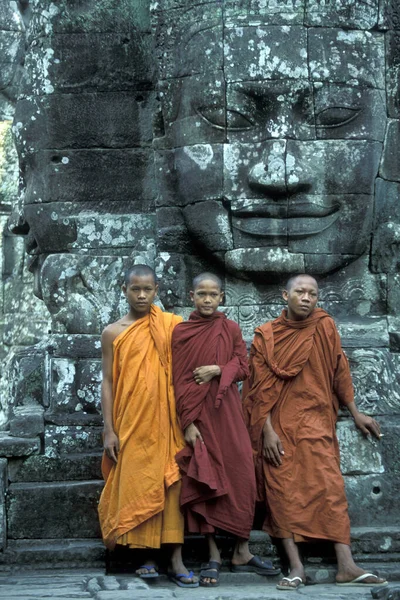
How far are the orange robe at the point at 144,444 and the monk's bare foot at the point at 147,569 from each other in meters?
0.15

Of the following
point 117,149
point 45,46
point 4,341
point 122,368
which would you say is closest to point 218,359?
point 122,368

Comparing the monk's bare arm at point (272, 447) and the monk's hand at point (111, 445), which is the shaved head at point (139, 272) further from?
the monk's bare arm at point (272, 447)

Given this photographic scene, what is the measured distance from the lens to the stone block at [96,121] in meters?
9.56

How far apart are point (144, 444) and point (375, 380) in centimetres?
159

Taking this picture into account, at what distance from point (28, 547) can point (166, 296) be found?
71.1 inches

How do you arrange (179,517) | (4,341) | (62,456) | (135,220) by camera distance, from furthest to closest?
(4,341)
(135,220)
(62,456)
(179,517)

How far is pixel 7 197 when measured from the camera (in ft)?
45.5

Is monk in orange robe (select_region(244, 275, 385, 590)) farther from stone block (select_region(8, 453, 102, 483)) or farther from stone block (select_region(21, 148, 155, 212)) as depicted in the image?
stone block (select_region(21, 148, 155, 212))

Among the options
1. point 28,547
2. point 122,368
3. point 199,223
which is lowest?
point 28,547

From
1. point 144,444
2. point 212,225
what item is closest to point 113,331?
point 144,444

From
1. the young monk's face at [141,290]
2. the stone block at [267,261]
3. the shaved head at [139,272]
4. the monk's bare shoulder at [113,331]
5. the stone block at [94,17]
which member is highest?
the stone block at [94,17]

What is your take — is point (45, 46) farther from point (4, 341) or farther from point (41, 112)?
point (4, 341)

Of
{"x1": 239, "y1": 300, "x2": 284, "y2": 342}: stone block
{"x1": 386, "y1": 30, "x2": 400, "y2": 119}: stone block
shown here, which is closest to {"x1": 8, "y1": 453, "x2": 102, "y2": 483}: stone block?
{"x1": 239, "y1": 300, "x2": 284, "y2": 342}: stone block

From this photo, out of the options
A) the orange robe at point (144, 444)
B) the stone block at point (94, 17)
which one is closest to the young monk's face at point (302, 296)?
the orange robe at point (144, 444)
